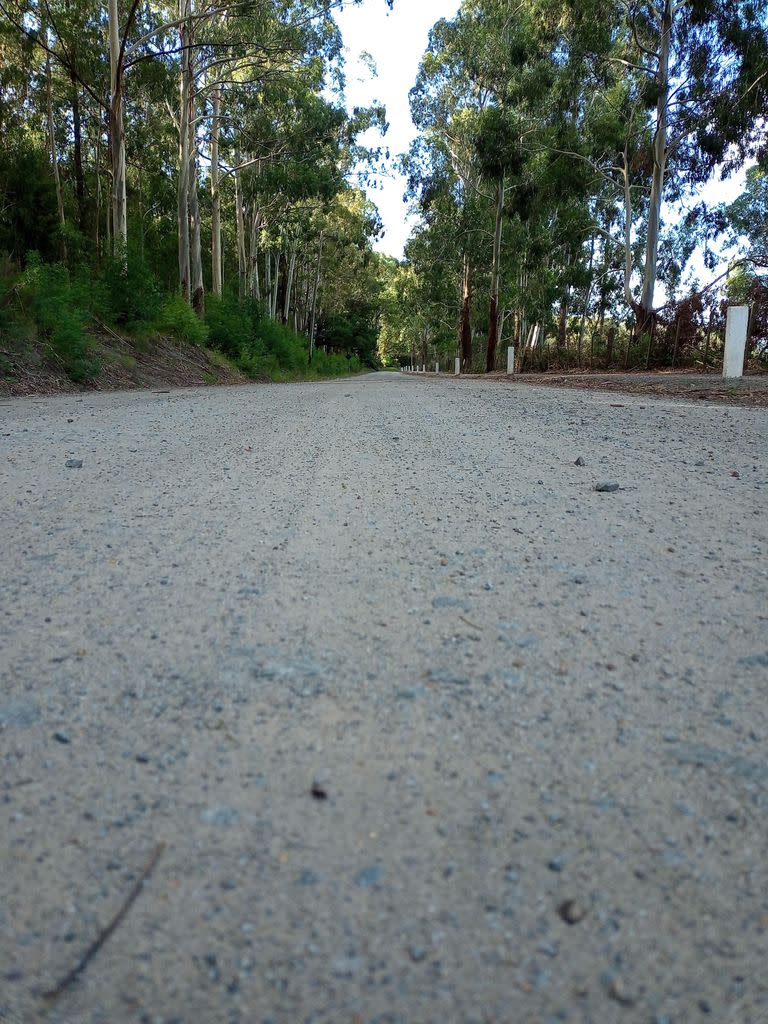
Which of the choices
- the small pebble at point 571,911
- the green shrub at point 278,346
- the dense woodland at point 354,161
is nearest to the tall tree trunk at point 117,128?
the dense woodland at point 354,161

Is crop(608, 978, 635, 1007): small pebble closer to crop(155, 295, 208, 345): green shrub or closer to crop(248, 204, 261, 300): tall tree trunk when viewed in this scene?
crop(155, 295, 208, 345): green shrub

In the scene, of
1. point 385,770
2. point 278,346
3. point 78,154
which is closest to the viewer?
point 385,770

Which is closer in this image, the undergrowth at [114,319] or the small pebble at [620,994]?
the small pebble at [620,994]

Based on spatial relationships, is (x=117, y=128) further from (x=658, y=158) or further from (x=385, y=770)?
(x=385, y=770)

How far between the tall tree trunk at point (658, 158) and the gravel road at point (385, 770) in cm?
1809

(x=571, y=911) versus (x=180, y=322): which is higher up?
(x=180, y=322)

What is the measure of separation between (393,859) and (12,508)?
7.61ft

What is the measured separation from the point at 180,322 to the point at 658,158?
46.1 ft

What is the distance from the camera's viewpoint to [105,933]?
2.56 feet

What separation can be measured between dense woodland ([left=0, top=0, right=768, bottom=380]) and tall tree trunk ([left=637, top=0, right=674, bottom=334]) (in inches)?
2.7

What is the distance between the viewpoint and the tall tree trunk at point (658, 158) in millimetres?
17781

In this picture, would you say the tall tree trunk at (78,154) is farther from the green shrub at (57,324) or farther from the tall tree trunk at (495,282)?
the green shrub at (57,324)

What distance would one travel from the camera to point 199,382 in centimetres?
1455

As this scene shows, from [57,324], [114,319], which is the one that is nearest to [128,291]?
[114,319]
